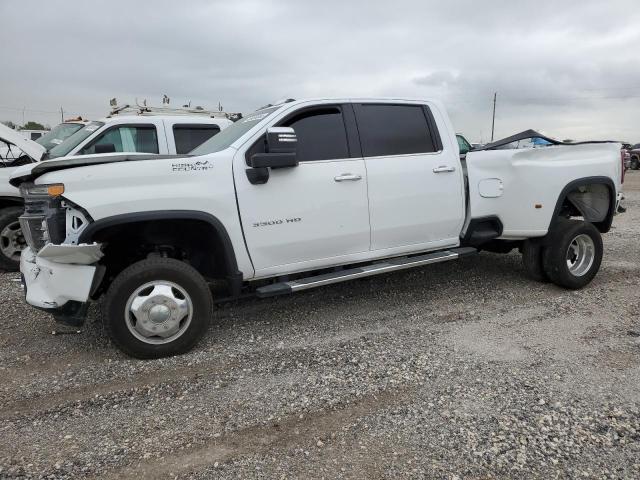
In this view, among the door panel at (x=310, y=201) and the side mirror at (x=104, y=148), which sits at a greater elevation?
the side mirror at (x=104, y=148)

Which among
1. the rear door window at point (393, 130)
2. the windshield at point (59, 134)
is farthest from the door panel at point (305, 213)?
the windshield at point (59, 134)

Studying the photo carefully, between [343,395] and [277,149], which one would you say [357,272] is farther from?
[343,395]

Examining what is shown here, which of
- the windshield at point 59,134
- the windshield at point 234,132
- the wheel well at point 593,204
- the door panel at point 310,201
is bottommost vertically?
the wheel well at point 593,204

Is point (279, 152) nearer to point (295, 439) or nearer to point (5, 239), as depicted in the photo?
point (295, 439)

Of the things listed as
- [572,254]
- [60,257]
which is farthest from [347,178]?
[572,254]

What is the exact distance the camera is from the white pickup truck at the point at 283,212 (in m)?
3.69

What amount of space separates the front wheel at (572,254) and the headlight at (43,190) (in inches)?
186

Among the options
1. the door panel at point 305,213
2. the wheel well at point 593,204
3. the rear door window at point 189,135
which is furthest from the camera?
the rear door window at point 189,135

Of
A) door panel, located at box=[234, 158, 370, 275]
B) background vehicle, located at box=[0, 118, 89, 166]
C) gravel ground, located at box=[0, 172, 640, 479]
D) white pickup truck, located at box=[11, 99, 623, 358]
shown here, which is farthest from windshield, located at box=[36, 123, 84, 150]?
door panel, located at box=[234, 158, 370, 275]

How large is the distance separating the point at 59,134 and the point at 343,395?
24.7 ft

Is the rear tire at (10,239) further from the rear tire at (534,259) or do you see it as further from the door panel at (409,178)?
the rear tire at (534,259)

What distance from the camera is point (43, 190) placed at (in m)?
3.66

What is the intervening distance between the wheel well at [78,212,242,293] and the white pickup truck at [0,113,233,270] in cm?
272

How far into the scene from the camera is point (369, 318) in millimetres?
4797
